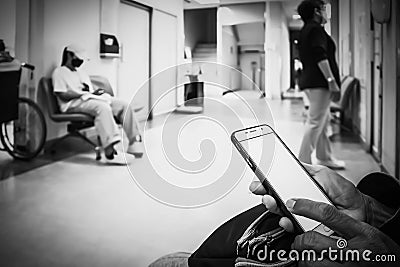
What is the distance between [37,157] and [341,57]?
1395mm

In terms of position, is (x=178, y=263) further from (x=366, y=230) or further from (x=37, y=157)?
(x=37, y=157)

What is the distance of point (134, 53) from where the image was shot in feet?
6.45

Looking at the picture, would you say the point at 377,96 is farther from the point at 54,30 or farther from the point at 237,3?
the point at 54,30

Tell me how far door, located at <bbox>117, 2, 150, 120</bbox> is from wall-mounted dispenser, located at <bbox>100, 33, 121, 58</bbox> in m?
0.02

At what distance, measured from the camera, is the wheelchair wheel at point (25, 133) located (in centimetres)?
203

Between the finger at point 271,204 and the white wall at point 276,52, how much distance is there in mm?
995

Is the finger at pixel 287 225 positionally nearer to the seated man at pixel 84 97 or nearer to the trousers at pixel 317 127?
the trousers at pixel 317 127

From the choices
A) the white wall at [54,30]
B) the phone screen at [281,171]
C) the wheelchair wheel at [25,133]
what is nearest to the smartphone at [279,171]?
the phone screen at [281,171]

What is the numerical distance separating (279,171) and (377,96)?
981mm

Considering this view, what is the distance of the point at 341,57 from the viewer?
1820 mm

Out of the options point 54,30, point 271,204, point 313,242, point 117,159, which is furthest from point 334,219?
point 54,30

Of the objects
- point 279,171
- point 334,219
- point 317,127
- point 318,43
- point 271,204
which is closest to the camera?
point 334,219

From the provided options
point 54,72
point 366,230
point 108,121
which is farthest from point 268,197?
point 54,72

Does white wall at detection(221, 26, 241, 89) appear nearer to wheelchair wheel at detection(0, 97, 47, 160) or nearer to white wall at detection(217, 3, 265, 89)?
white wall at detection(217, 3, 265, 89)
